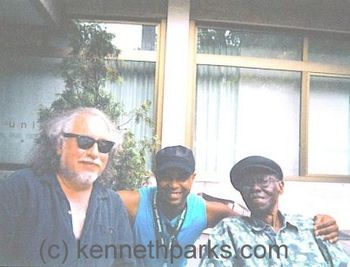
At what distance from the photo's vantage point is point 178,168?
15.6 ft

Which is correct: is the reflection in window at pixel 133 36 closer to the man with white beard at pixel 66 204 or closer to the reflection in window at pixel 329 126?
the man with white beard at pixel 66 204

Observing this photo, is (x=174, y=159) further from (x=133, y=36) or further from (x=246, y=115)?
(x=133, y=36)

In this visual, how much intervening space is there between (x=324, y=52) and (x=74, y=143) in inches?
126

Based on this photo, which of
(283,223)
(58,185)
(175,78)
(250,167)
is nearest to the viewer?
(58,185)

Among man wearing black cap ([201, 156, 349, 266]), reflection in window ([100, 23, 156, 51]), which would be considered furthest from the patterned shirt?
reflection in window ([100, 23, 156, 51])

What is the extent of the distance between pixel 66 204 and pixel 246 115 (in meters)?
2.32

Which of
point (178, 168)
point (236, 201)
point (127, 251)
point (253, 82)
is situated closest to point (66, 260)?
point (127, 251)

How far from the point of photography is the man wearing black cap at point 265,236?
4613mm

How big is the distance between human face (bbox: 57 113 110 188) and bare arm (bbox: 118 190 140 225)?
0.35 metres

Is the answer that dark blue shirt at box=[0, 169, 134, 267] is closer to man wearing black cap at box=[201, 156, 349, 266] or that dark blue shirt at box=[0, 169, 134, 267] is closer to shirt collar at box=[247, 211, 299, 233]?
man wearing black cap at box=[201, 156, 349, 266]

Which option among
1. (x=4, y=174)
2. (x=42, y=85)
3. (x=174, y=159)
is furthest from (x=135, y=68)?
(x=4, y=174)

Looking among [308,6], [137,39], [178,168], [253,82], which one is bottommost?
[178,168]

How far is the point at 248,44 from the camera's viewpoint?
5.41 metres

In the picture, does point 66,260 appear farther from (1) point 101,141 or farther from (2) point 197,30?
(2) point 197,30
